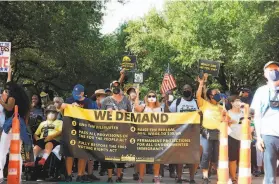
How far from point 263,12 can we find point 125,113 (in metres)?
20.7

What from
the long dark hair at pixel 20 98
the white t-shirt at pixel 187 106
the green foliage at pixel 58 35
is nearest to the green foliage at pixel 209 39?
the green foliage at pixel 58 35

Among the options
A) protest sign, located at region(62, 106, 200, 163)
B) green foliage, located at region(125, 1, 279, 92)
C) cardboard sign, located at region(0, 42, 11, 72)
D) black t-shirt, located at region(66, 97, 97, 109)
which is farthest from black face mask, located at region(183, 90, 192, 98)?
green foliage, located at region(125, 1, 279, 92)

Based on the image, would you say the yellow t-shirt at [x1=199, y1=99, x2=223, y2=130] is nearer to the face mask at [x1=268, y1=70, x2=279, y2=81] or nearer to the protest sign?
the protest sign

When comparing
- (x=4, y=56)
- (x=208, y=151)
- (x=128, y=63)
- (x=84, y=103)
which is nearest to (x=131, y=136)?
(x=84, y=103)

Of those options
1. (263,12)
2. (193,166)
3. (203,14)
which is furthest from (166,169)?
(203,14)

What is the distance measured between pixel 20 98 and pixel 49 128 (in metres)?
1.98

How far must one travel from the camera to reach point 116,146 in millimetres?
10648

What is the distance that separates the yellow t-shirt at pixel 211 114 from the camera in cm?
1062

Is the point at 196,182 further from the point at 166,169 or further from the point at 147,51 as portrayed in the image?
the point at 147,51

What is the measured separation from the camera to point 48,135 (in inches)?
433

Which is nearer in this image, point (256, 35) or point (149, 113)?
A: point (149, 113)

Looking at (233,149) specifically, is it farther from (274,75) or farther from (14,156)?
(14,156)

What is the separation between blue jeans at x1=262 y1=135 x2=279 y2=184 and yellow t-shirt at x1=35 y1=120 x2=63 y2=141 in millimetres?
5394

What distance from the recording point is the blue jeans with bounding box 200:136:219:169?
10523 millimetres
